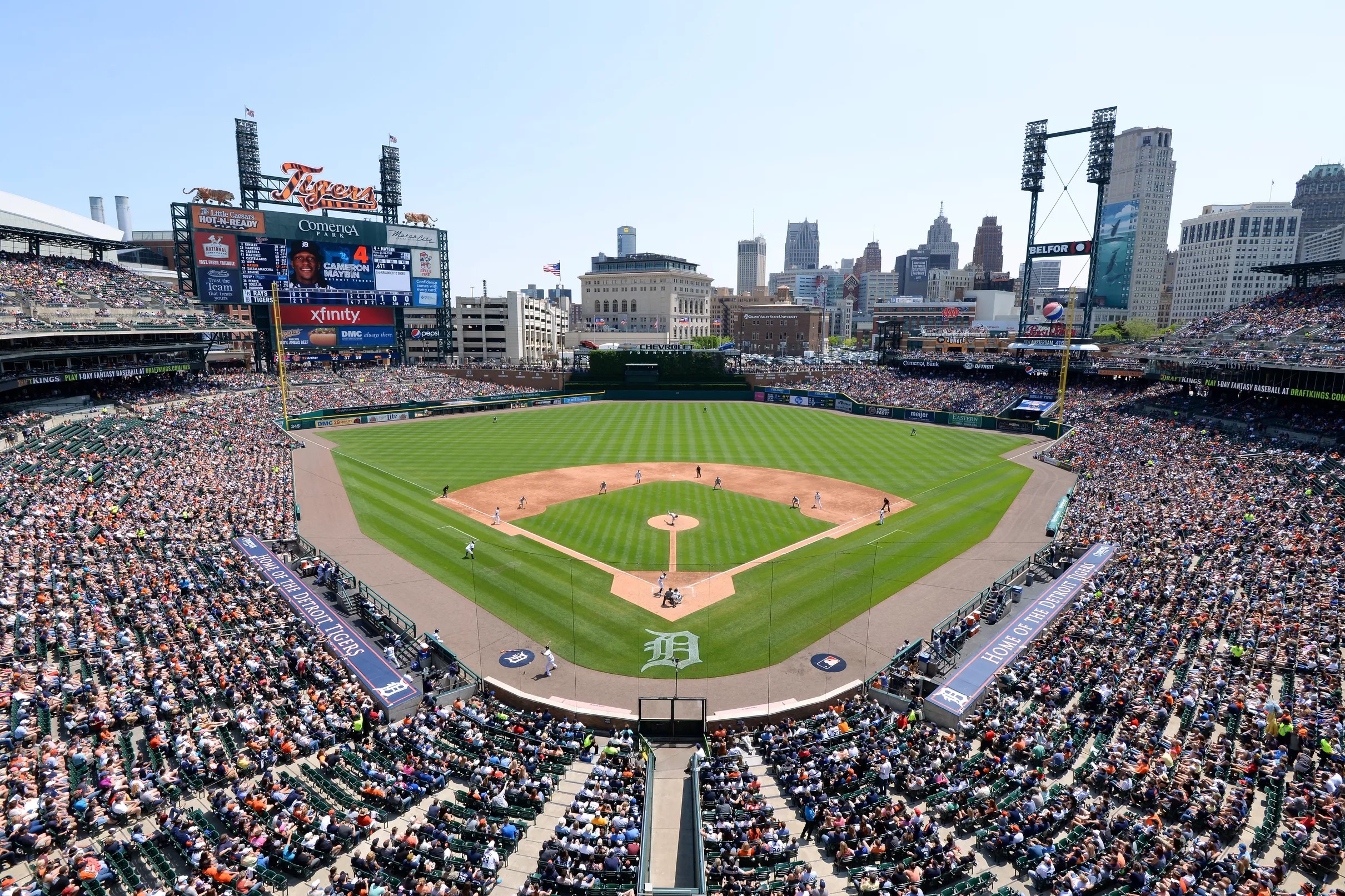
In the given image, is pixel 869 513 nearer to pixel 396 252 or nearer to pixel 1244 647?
pixel 1244 647

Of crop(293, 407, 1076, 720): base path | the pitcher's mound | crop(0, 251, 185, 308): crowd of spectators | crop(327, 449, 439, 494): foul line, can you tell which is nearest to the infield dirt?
crop(327, 449, 439, 494): foul line

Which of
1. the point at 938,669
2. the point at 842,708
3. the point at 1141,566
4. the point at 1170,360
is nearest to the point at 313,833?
the point at 842,708

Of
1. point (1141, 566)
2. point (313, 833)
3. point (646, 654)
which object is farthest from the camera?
point (1141, 566)

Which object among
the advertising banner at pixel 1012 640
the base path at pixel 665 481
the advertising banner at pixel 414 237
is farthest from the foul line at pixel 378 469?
the advertising banner at pixel 414 237

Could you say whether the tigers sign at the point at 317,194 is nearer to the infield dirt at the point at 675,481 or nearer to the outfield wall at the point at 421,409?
the outfield wall at the point at 421,409

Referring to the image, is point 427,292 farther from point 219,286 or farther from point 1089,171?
point 1089,171
